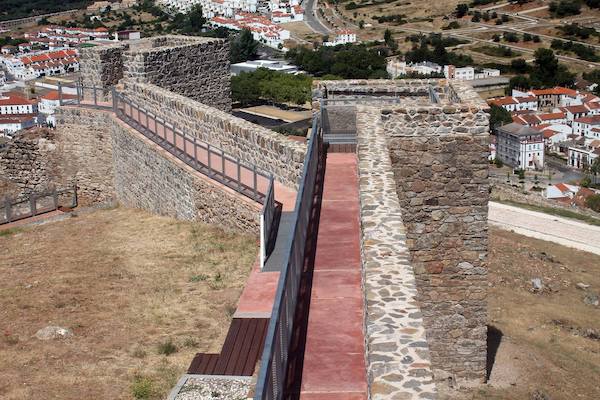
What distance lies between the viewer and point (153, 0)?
573 feet

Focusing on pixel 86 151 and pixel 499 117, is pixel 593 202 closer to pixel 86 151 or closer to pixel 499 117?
pixel 499 117

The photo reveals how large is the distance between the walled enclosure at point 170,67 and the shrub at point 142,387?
927 centimetres

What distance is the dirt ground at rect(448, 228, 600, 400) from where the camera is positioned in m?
12.2

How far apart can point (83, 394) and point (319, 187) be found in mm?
3406

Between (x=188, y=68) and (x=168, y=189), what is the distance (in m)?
4.09

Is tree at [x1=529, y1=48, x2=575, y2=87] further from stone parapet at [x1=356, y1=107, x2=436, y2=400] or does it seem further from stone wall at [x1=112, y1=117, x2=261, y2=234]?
stone parapet at [x1=356, y1=107, x2=436, y2=400]

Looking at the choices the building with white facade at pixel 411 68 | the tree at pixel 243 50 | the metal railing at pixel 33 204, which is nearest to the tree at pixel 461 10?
the building with white facade at pixel 411 68

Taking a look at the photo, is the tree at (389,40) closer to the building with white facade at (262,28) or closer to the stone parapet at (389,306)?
the building with white facade at (262,28)

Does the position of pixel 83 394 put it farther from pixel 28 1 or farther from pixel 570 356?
pixel 28 1

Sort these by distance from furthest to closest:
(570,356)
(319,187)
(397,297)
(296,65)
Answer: (296,65) < (570,356) < (319,187) < (397,297)

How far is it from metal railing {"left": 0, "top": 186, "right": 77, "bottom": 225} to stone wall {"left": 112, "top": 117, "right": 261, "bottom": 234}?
1357mm

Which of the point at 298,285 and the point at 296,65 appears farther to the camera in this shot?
the point at 296,65

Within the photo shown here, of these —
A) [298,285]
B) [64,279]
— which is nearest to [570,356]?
[64,279]

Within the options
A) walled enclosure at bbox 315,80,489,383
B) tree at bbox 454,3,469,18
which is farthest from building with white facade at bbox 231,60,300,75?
walled enclosure at bbox 315,80,489,383
